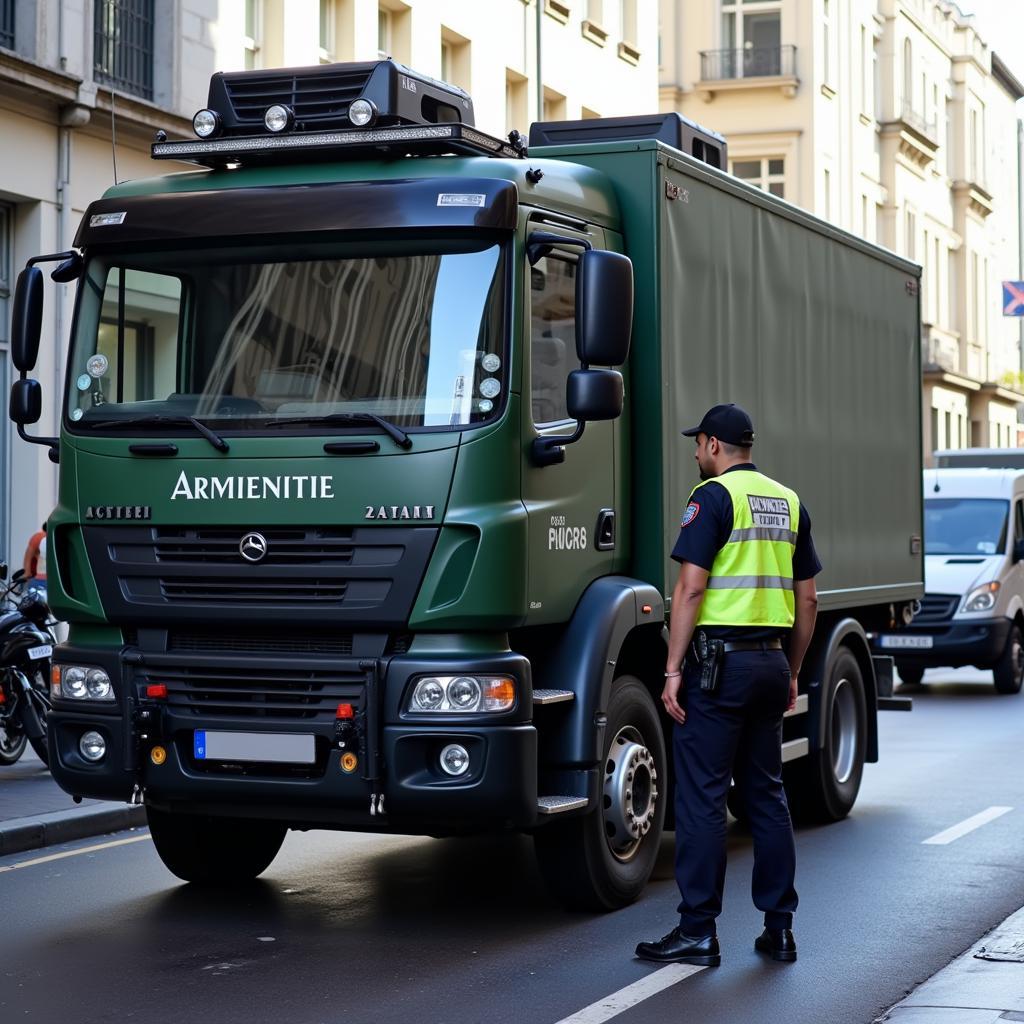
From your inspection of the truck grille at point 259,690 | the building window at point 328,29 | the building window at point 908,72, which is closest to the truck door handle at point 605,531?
the truck grille at point 259,690

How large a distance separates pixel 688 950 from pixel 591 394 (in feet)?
6.76

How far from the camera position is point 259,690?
762cm

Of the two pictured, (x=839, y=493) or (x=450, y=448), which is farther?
(x=839, y=493)

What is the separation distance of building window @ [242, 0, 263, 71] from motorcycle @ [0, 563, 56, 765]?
11640 mm

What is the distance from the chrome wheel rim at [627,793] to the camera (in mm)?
8242

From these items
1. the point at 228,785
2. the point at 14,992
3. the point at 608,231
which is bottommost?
the point at 14,992

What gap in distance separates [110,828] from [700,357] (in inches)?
167

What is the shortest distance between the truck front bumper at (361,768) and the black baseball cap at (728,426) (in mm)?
1105

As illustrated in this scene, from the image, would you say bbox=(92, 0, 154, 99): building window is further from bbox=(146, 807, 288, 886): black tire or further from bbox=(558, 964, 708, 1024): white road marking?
bbox=(558, 964, 708, 1024): white road marking

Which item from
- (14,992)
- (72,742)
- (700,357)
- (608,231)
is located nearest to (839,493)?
(700,357)

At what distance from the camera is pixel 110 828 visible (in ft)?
35.7

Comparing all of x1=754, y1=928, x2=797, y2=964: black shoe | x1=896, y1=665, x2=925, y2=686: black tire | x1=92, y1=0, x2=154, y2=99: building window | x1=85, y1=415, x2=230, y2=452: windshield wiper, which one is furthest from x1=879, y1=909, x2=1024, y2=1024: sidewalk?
x1=92, y1=0, x2=154, y2=99: building window

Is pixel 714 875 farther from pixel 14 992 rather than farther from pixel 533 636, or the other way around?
pixel 14 992

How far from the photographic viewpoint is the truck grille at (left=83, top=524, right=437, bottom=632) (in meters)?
7.43
